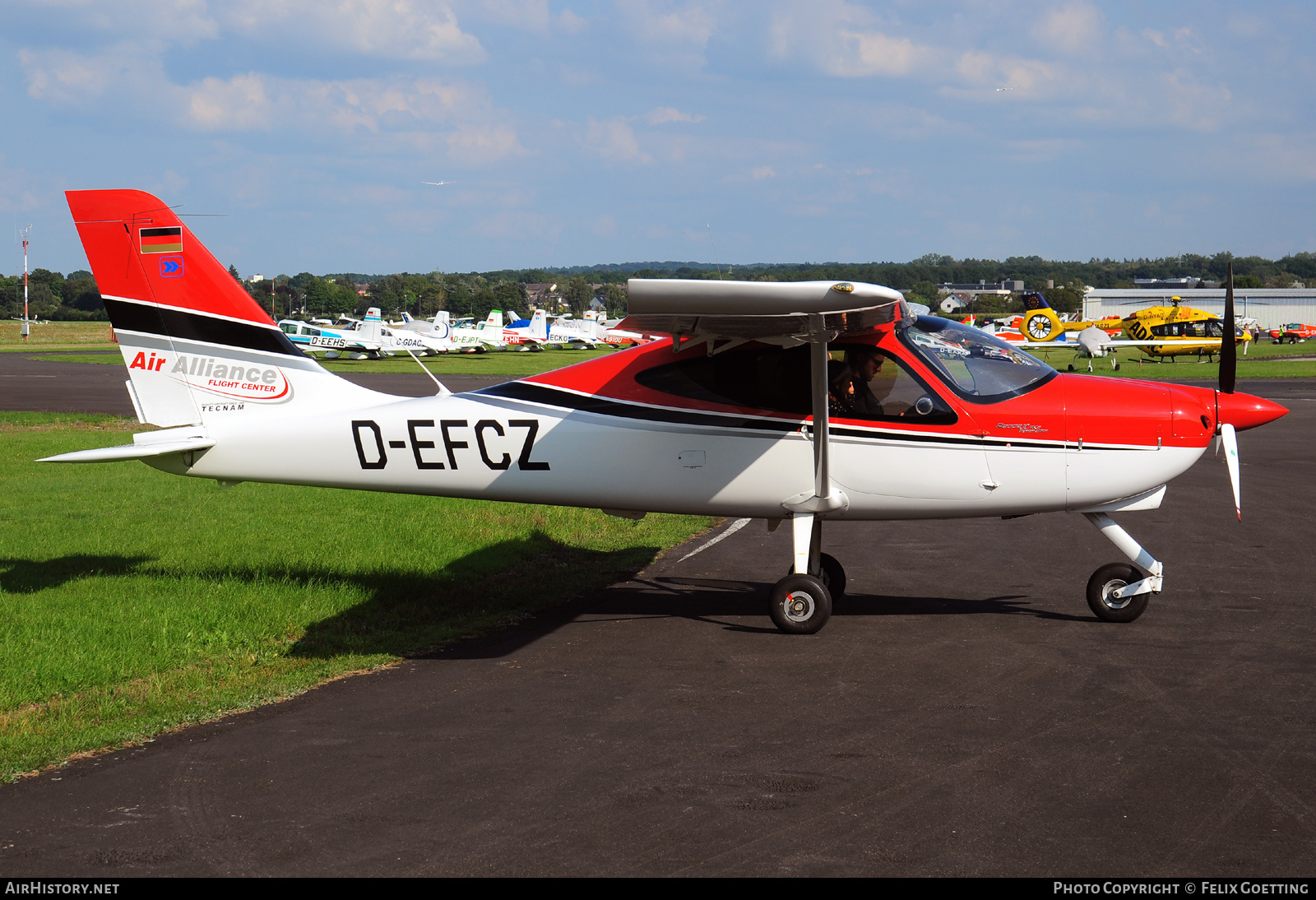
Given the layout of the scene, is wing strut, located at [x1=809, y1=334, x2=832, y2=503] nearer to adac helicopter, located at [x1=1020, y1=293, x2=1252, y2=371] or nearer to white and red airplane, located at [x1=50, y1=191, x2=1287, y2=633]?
white and red airplane, located at [x1=50, y1=191, x2=1287, y2=633]

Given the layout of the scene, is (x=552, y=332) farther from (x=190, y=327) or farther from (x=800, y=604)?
(x=800, y=604)

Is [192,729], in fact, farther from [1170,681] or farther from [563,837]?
[1170,681]

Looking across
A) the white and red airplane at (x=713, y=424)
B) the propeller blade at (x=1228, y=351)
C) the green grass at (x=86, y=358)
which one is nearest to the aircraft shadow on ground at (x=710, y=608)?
the white and red airplane at (x=713, y=424)

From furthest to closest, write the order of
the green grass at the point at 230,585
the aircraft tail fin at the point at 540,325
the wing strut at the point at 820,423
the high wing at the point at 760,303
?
the aircraft tail fin at the point at 540,325, the wing strut at the point at 820,423, the green grass at the point at 230,585, the high wing at the point at 760,303

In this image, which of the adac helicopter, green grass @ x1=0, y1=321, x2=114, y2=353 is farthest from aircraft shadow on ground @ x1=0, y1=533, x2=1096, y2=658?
green grass @ x1=0, y1=321, x2=114, y2=353

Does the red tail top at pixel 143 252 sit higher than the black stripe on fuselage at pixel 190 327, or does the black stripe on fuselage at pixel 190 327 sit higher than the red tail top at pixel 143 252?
the red tail top at pixel 143 252

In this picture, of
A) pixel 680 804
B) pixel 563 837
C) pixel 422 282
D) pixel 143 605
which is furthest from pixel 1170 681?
pixel 422 282

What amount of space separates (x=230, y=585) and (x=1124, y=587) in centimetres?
743

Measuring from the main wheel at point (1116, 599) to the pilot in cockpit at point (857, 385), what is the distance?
2.24 m

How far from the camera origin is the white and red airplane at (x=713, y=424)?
8.32 m

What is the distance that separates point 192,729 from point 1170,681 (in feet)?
19.9

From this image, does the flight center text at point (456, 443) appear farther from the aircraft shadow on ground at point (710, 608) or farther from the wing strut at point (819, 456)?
the wing strut at point (819, 456)

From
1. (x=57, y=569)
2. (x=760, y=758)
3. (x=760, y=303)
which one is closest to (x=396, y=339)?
(x=57, y=569)

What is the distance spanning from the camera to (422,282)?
181 metres
